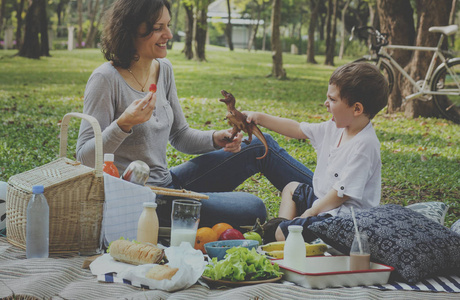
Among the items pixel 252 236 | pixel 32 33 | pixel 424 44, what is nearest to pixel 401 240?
pixel 252 236

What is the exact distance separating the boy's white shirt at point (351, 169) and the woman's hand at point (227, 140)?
22.8 inches

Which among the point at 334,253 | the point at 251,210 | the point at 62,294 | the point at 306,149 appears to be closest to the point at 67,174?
the point at 62,294

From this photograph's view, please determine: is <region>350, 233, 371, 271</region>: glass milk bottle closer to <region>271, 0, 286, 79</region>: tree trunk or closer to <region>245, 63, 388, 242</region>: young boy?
<region>245, 63, 388, 242</region>: young boy

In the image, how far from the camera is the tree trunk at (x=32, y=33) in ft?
74.7

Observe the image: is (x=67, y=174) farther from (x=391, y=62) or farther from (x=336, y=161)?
(x=391, y=62)

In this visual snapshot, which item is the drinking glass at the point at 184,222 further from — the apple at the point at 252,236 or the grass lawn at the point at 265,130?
the grass lawn at the point at 265,130

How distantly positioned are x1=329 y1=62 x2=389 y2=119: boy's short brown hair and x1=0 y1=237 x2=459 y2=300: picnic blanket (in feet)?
4.26

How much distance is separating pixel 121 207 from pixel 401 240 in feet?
5.42

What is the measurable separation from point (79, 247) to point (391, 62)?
788cm

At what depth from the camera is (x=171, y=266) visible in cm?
295

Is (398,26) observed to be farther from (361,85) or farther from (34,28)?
(34,28)

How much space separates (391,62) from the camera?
32.9 feet

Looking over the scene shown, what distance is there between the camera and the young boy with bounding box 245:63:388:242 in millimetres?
3664

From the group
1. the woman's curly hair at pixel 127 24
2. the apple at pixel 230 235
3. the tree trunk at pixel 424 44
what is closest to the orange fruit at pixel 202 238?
the apple at pixel 230 235
